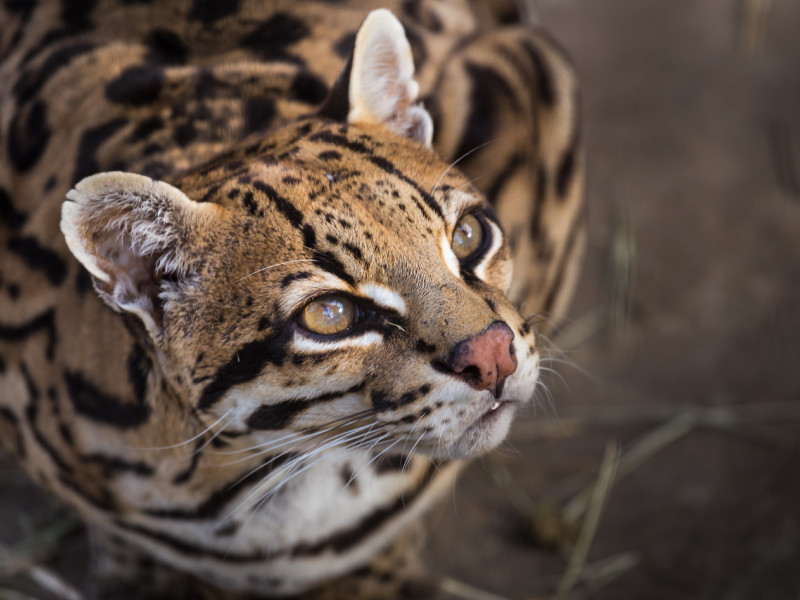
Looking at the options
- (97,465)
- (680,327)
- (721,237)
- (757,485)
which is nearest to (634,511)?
(757,485)

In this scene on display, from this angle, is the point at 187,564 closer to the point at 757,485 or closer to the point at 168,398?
the point at 168,398

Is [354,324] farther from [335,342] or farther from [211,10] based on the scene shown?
[211,10]

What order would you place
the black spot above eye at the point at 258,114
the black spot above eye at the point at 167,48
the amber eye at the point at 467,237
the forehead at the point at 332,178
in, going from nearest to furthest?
the forehead at the point at 332,178, the amber eye at the point at 467,237, the black spot above eye at the point at 258,114, the black spot above eye at the point at 167,48

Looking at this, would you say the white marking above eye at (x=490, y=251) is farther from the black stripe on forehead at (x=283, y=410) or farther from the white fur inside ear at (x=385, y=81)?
the black stripe on forehead at (x=283, y=410)

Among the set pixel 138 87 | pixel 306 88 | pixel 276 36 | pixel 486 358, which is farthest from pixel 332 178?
pixel 276 36

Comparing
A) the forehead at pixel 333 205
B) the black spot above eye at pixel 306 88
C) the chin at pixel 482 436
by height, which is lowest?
the chin at pixel 482 436

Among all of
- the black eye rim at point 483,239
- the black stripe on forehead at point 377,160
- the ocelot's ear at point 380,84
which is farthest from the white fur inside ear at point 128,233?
the black eye rim at point 483,239
